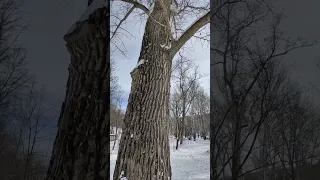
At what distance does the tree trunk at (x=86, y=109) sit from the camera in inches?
44.3

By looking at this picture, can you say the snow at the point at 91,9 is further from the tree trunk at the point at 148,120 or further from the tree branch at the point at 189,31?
the tree branch at the point at 189,31

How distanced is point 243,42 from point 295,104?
23 cm

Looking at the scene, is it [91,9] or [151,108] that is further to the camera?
[151,108]

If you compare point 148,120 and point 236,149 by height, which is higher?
point 148,120

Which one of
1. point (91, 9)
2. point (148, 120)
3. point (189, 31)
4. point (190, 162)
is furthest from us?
point (190, 162)

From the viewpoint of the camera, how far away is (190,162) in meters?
3.54

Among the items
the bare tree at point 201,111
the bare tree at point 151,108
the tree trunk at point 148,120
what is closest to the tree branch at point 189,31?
the bare tree at point 151,108

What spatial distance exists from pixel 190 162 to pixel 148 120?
1.21m

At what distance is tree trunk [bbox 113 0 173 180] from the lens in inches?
102

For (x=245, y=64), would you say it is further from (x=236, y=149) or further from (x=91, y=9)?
(x=91, y=9)

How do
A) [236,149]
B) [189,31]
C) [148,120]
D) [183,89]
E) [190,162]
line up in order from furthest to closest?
[183,89]
[190,162]
[189,31]
[148,120]
[236,149]

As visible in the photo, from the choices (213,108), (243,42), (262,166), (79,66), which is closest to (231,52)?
(243,42)

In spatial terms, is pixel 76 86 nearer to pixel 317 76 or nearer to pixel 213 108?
pixel 213 108

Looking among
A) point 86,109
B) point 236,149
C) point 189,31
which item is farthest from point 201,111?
point 236,149
